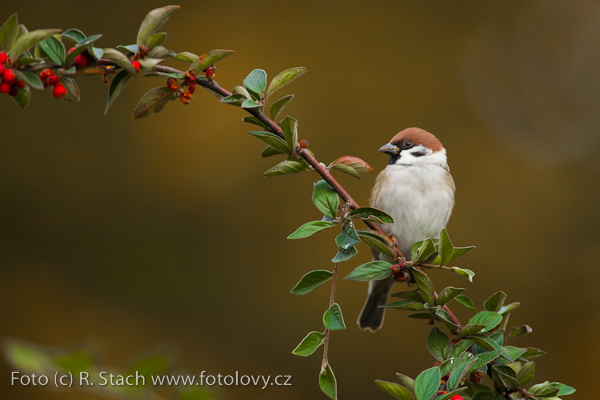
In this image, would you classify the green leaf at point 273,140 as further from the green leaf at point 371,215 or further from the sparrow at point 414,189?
the sparrow at point 414,189

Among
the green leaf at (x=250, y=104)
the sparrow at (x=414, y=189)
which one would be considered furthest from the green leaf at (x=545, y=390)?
the sparrow at (x=414, y=189)

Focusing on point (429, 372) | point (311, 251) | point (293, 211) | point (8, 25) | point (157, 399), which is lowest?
point (311, 251)

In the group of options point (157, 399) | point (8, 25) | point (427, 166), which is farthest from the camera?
point (427, 166)

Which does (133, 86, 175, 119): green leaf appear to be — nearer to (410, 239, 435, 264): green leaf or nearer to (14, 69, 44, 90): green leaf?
(14, 69, 44, 90): green leaf

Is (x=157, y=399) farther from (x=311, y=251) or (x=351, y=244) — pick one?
(x=311, y=251)

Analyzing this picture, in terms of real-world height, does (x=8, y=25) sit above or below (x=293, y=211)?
above

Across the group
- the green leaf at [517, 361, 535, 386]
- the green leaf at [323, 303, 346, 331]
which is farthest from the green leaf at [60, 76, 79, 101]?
the green leaf at [517, 361, 535, 386]

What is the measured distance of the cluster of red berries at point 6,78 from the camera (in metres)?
0.76

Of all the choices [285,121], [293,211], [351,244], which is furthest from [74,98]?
[293,211]

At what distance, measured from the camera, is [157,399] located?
1.59ft

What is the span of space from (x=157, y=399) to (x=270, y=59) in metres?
3.26

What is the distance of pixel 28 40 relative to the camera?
2.41ft

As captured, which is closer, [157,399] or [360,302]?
[157,399]

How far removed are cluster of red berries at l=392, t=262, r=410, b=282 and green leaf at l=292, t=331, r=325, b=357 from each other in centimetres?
17
